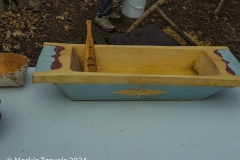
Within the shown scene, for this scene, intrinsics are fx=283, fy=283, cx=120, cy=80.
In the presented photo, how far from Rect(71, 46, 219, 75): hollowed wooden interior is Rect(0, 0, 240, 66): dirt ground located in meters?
1.10

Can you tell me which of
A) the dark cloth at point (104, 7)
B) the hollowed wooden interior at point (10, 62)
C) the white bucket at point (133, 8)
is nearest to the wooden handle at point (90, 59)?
the hollowed wooden interior at point (10, 62)

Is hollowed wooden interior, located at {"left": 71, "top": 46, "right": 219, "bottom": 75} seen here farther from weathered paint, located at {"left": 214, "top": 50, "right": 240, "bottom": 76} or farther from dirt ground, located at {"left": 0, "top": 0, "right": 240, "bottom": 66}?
dirt ground, located at {"left": 0, "top": 0, "right": 240, "bottom": 66}

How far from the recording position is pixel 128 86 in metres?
1.10

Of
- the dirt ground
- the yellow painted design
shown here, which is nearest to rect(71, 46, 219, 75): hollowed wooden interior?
the yellow painted design

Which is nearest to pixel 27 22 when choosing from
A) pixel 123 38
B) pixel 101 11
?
pixel 101 11

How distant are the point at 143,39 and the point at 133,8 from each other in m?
1.15

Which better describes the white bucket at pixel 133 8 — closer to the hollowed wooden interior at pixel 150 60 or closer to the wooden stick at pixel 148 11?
the wooden stick at pixel 148 11

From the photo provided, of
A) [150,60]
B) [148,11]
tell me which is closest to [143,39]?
[148,11]

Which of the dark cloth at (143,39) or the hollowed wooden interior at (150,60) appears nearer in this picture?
the hollowed wooden interior at (150,60)

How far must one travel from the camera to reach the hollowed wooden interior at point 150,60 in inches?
52.1

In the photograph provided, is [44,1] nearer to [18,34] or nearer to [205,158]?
[18,34]

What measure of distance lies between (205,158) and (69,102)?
0.57 m

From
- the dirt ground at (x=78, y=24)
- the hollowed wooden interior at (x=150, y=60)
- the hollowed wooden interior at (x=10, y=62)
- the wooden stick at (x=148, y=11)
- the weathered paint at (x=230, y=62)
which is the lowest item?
the dirt ground at (x=78, y=24)

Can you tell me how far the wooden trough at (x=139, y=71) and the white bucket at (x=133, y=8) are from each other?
180cm
